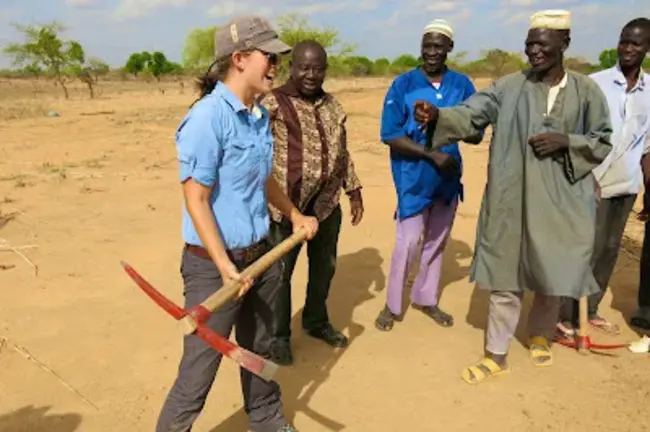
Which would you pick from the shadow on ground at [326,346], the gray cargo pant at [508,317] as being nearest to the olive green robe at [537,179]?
the gray cargo pant at [508,317]


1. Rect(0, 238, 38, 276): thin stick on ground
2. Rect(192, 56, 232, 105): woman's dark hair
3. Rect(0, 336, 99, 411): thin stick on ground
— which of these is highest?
Rect(192, 56, 232, 105): woman's dark hair

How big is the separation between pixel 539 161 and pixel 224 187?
5.68 feet

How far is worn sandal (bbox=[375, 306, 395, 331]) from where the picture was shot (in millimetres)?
4031

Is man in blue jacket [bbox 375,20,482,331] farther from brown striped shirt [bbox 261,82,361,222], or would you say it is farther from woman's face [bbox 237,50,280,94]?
woman's face [bbox 237,50,280,94]

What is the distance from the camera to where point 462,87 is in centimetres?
372

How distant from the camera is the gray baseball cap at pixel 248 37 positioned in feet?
6.92

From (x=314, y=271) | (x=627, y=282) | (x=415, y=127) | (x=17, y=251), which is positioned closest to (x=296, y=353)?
(x=314, y=271)

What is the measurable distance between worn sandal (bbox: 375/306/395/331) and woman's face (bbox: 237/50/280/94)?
225 centimetres

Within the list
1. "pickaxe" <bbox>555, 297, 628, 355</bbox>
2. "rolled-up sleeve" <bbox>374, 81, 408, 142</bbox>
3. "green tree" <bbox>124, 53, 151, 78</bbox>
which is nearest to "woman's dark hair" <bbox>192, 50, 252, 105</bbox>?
"rolled-up sleeve" <bbox>374, 81, 408, 142</bbox>

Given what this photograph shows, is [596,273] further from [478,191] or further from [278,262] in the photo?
[478,191]

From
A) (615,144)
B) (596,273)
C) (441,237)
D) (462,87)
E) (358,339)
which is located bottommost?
(358,339)

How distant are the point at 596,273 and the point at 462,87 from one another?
156cm

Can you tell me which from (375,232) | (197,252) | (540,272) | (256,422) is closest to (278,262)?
(197,252)

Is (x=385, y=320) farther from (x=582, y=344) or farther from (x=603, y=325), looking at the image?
A: (x=603, y=325)
